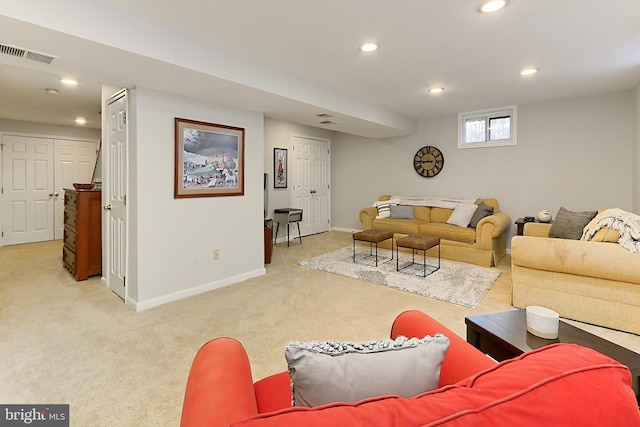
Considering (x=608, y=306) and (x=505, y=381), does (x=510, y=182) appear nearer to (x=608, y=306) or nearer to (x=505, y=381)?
(x=608, y=306)

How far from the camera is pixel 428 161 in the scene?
602 centimetres

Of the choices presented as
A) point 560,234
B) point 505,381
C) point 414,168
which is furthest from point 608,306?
point 414,168

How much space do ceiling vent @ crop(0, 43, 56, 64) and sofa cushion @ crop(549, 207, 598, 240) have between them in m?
4.47

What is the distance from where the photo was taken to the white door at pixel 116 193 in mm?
3184

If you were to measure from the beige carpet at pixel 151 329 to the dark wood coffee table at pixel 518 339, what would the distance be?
0.89m

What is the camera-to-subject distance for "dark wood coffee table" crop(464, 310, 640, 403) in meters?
1.36

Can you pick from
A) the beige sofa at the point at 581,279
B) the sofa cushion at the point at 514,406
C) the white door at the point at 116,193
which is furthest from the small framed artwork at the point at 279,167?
the sofa cushion at the point at 514,406

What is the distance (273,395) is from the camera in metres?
1.11

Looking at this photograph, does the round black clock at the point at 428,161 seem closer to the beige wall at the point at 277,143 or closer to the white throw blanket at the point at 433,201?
the white throw blanket at the point at 433,201

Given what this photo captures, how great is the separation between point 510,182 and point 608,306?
2.98m

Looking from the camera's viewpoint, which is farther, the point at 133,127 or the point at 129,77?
the point at 133,127

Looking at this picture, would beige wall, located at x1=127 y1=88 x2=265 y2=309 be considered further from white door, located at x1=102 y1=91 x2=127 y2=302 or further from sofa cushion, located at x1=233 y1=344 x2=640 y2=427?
sofa cushion, located at x1=233 y1=344 x2=640 y2=427

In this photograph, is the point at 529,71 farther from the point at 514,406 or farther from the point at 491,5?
the point at 514,406

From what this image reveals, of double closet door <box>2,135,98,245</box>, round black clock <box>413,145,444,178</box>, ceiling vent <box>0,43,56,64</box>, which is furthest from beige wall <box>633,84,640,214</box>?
double closet door <box>2,135,98,245</box>
